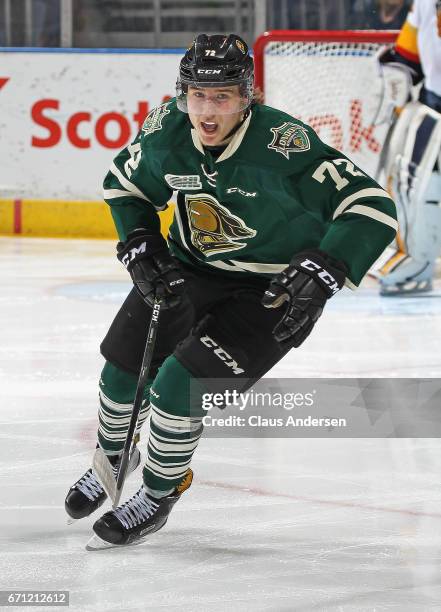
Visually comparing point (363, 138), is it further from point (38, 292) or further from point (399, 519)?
point (399, 519)

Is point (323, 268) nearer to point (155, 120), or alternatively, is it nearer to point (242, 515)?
point (155, 120)

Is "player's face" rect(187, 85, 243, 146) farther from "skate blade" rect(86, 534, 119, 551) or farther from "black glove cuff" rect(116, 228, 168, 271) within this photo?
"skate blade" rect(86, 534, 119, 551)

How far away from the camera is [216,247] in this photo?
2461 mm

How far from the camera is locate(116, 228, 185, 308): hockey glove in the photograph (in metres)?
2.39

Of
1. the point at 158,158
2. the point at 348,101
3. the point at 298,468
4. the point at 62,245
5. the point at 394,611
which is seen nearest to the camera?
the point at 394,611

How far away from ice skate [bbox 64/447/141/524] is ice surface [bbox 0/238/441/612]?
0.10 ft

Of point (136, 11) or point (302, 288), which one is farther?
point (136, 11)

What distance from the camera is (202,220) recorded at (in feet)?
8.07

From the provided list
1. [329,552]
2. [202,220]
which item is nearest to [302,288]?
[202,220]

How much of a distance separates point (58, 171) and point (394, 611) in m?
5.41

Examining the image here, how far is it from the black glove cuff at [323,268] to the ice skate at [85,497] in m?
0.57

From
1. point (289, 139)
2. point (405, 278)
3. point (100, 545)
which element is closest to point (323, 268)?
point (289, 139)

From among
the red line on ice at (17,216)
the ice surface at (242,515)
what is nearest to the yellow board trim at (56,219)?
the red line on ice at (17,216)

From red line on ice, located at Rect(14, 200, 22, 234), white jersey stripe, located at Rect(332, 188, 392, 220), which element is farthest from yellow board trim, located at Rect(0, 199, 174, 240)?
white jersey stripe, located at Rect(332, 188, 392, 220)
